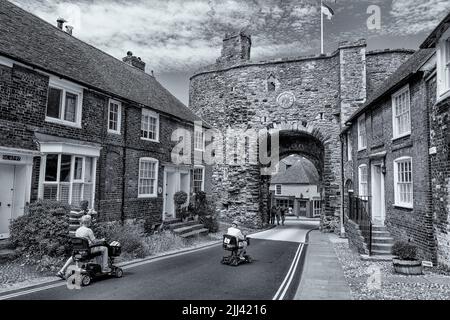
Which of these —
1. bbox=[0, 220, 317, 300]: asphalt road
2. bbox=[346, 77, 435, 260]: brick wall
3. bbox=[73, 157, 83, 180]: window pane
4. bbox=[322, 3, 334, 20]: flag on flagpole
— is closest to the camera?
bbox=[0, 220, 317, 300]: asphalt road

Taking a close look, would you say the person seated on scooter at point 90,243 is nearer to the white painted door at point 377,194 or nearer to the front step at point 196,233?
the front step at point 196,233

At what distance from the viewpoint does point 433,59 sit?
31.0 ft

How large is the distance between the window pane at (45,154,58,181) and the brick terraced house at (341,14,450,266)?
11164mm

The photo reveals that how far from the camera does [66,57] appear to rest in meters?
13.0

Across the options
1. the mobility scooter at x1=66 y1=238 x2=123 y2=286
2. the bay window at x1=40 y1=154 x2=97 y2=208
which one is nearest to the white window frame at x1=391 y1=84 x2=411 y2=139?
the mobility scooter at x1=66 y1=238 x2=123 y2=286

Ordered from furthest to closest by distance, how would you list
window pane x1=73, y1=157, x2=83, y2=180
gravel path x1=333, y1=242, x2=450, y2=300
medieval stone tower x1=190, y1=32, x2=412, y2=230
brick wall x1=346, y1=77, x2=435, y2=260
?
medieval stone tower x1=190, y1=32, x2=412, y2=230 → window pane x1=73, y1=157, x2=83, y2=180 → brick wall x1=346, y1=77, x2=435, y2=260 → gravel path x1=333, y1=242, x2=450, y2=300

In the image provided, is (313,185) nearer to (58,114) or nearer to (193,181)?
(193,181)

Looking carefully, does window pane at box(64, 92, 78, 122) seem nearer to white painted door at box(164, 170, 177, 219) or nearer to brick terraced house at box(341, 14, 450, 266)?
white painted door at box(164, 170, 177, 219)

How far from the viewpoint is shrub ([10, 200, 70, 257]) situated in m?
8.83

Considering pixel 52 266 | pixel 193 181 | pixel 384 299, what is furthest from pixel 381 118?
pixel 52 266

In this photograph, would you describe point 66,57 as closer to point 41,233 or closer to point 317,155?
point 41,233

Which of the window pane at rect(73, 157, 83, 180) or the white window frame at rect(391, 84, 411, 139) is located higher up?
the white window frame at rect(391, 84, 411, 139)
